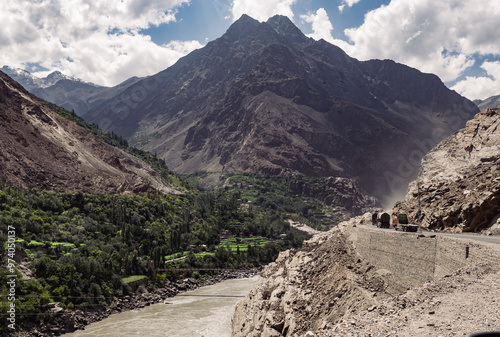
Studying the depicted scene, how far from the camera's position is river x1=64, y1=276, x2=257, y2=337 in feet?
125

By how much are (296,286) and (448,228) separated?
10550 mm

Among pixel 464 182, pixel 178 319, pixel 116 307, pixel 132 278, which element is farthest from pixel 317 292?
pixel 132 278

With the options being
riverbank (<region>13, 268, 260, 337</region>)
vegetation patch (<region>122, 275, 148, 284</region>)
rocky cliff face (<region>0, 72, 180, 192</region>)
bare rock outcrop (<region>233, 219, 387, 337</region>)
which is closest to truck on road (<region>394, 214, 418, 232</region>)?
bare rock outcrop (<region>233, 219, 387, 337</region>)

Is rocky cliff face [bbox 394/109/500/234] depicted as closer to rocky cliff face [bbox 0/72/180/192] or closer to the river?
the river

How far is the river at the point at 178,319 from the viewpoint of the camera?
3819 centimetres

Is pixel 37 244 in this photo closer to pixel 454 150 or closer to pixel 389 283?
pixel 389 283

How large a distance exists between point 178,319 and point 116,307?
9442 millimetres

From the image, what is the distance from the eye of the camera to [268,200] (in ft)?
465

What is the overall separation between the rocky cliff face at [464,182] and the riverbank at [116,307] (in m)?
34.6

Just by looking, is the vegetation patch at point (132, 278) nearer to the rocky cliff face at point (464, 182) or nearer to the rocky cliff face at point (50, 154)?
the rocky cliff face at point (50, 154)

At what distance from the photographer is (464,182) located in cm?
2539

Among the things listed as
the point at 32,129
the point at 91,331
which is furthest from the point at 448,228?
the point at 32,129

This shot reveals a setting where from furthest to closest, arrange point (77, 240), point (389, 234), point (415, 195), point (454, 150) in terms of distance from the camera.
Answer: point (77, 240)
point (454, 150)
point (415, 195)
point (389, 234)

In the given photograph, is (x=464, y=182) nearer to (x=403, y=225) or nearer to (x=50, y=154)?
(x=403, y=225)
